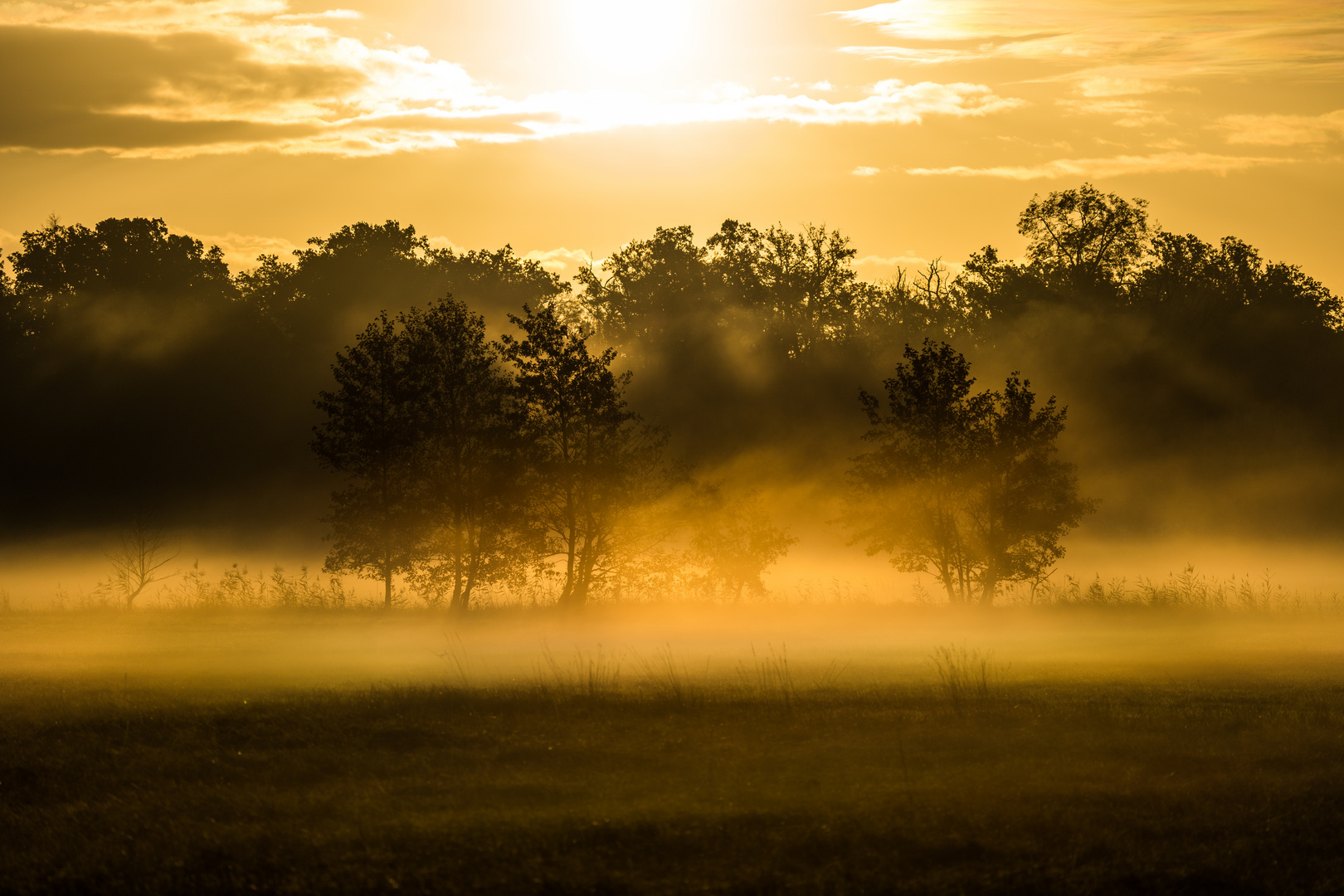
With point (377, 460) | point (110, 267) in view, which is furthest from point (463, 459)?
point (110, 267)

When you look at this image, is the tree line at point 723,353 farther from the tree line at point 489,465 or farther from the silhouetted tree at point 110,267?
the tree line at point 489,465

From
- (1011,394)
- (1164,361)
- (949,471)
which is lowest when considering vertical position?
(949,471)

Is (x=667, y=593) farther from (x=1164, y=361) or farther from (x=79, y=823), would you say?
(x=1164, y=361)

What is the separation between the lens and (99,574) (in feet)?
189

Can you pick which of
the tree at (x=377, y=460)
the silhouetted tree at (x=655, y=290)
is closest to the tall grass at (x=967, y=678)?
the tree at (x=377, y=460)

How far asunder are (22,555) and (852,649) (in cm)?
5491

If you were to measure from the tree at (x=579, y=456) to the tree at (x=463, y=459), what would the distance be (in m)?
0.86

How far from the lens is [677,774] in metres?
14.9

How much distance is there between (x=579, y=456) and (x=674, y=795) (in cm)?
2449

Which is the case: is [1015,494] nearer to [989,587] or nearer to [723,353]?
[989,587]

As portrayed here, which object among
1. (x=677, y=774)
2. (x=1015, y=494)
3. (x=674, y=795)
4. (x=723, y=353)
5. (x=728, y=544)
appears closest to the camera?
(x=674, y=795)

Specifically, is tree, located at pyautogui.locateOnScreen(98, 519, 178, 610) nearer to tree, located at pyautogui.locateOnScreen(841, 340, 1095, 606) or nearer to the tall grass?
tree, located at pyautogui.locateOnScreen(841, 340, 1095, 606)

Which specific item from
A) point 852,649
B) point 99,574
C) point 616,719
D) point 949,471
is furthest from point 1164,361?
point 616,719

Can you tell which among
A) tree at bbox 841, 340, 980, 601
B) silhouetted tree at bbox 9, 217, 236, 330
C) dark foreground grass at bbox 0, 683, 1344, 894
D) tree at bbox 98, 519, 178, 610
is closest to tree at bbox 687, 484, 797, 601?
tree at bbox 841, 340, 980, 601
